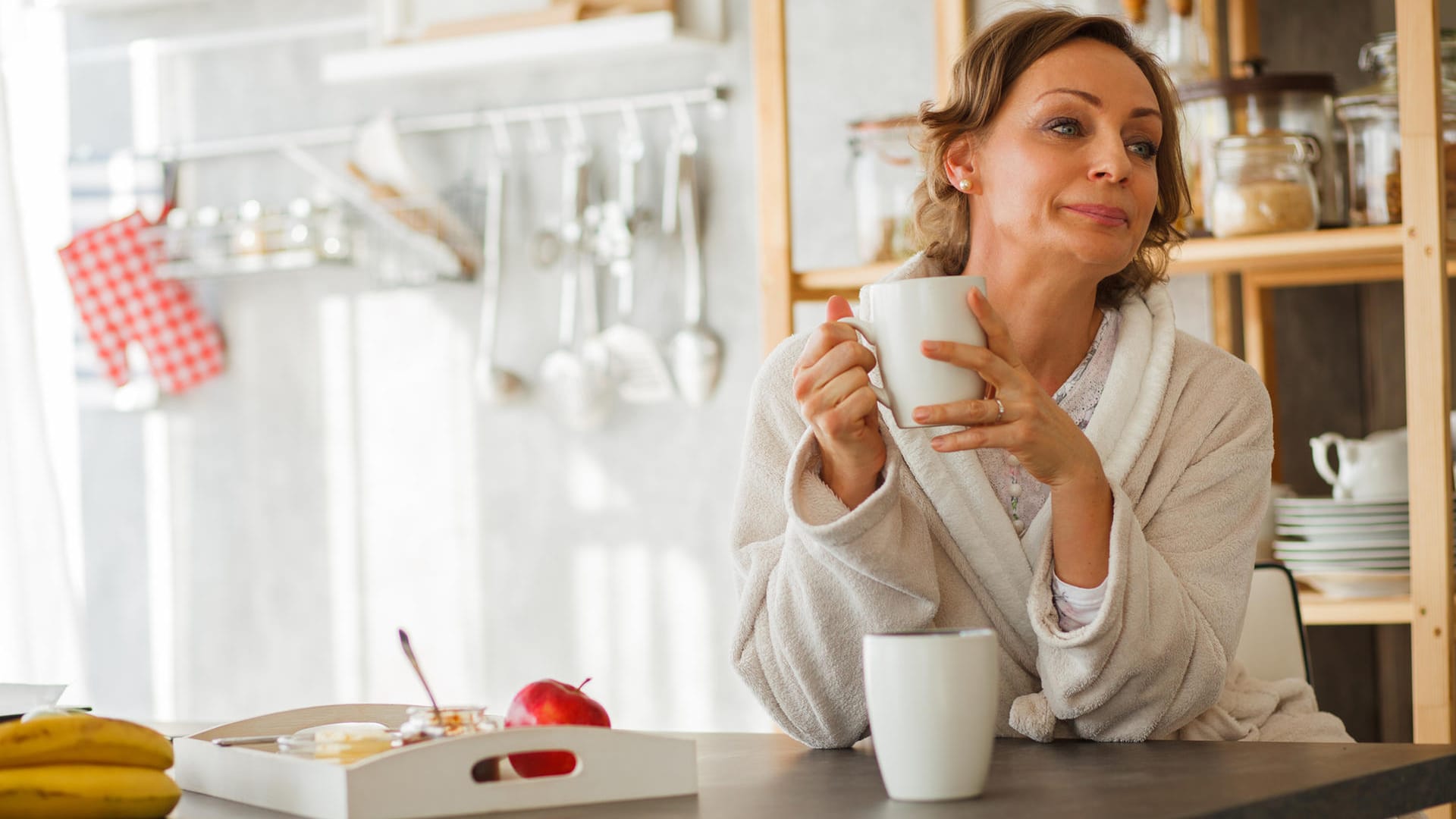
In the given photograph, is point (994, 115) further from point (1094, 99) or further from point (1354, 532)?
point (1354, 532)

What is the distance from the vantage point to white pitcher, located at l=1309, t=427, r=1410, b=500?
203 centimetres

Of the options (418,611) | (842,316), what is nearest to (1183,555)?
(842,316)

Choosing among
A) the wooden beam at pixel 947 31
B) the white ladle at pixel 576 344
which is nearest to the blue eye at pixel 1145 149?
the wooden beam at pixel 947 31

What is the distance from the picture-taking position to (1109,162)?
1396 millimetres

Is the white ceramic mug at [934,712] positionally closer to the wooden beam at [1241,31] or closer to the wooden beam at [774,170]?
the wooden beam at [774,170]

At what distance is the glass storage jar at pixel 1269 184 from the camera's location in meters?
2.01

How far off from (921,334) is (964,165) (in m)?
0.57

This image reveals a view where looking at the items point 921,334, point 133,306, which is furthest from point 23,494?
point 921,334

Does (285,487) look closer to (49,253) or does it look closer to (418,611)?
(418,611)

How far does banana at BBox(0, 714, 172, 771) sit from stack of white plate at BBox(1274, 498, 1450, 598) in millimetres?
1538

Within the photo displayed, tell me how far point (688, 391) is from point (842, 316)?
179cm

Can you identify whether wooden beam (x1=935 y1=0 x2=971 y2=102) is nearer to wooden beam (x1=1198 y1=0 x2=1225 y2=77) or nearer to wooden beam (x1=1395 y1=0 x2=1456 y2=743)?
wooden beam (x1=1198 y1=0 x2=1225 y2=77)

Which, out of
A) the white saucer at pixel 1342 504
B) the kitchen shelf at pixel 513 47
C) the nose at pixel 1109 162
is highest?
the kitchen shelf at pixel 513 47

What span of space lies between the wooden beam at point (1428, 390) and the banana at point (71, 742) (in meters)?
1.53
